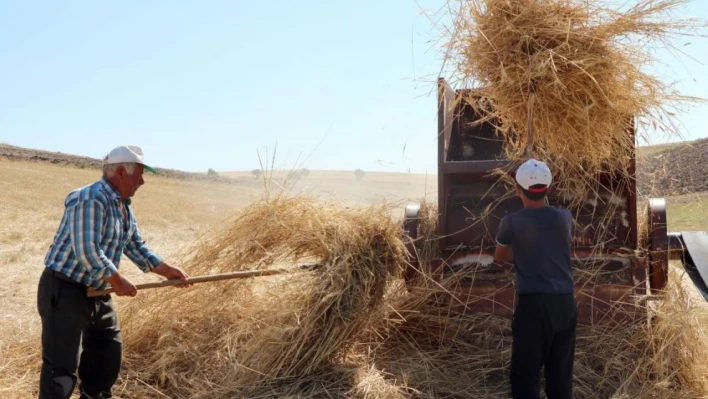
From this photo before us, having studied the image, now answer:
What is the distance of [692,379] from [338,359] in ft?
6.46

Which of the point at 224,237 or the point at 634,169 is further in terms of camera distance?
the point at 224,237

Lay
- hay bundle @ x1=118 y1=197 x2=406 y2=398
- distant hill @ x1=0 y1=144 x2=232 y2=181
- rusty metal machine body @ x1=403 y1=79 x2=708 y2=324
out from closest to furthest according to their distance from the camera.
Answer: hay bundle @ x1=118 y1=197 x2=406 y2=398, rusty metal machine body @ x1=403 y1=79 x2=708 y2=324, distant hill @ x1=0 y1=144 x2=232 y2=181

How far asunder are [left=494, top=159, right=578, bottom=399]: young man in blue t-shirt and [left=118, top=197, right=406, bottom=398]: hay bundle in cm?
95

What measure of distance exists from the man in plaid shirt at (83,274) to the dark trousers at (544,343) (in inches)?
74.1

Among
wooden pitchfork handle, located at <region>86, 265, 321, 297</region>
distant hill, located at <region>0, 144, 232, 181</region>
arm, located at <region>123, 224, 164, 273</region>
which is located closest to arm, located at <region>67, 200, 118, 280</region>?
wooden pitchfork handle, located at <region>86, 265, 321, 297</region>

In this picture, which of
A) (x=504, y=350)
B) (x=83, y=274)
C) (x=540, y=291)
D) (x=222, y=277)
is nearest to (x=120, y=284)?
(x=83, y=274)

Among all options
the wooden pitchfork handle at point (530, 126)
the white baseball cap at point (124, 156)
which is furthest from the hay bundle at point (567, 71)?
the white baseball cap at point (124, 156)

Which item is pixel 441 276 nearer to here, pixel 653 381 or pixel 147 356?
pixel 653 381

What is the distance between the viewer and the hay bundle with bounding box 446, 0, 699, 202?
4023 mm

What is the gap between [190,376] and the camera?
409cm

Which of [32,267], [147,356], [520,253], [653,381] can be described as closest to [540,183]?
[520,253]

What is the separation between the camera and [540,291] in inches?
132

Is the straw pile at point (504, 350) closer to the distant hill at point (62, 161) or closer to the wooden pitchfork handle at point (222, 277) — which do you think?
the wooden pitchfork handle at point (222, 277)

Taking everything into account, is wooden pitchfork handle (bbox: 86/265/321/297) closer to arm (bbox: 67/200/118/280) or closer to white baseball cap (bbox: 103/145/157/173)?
arm (bbox: 67/200/118/280)
